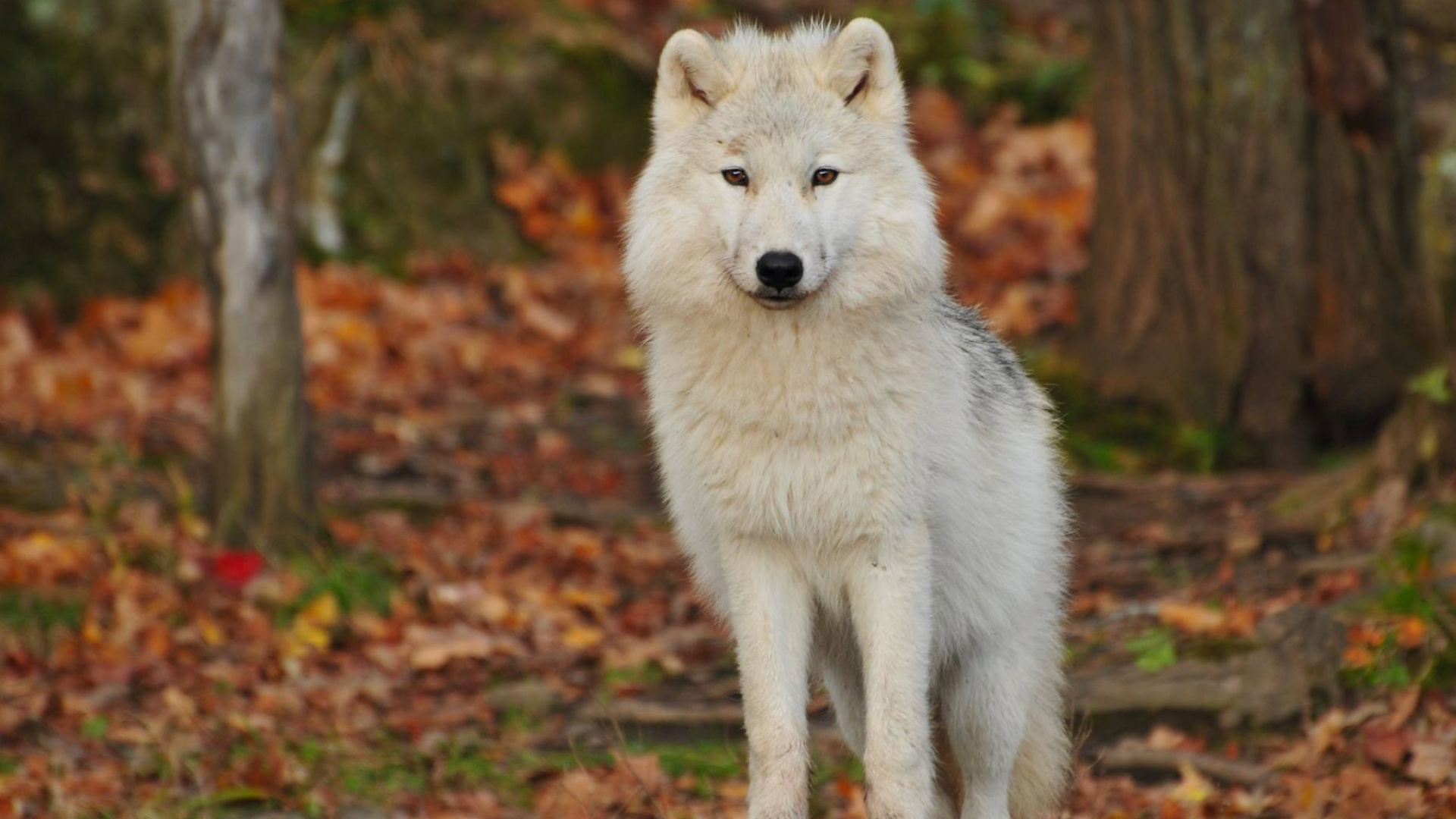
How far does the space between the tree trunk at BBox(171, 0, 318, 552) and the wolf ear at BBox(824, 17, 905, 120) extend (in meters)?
3.70

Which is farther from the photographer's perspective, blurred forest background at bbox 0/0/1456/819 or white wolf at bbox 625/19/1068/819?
blurred forest background at bbox 0/0/1456/819

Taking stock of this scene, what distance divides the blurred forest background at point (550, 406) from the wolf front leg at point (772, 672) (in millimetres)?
452

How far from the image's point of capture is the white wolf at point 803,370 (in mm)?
4598

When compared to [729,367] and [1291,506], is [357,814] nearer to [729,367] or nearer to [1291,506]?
[729,367]

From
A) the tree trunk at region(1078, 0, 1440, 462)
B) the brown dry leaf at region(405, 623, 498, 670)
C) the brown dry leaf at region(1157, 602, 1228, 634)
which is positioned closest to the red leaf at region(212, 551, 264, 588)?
the brown dry leaf at region(405, 623, 498, 670)

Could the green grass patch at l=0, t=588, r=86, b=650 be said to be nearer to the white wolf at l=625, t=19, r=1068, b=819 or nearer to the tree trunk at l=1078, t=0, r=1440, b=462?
the white wolf at l=625, t=19, r=1068, b=819

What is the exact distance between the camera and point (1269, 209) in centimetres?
850

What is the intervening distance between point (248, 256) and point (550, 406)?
3.11m

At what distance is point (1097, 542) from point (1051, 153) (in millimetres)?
5637

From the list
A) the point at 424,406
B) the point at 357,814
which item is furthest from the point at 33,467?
the point at 357,814

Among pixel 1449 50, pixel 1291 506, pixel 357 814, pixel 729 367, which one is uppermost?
pixel 1449 50

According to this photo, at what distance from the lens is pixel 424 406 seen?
10.3 m

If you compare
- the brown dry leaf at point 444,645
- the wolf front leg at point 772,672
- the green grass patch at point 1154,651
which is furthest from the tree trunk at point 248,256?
the green grass patch at point 1154,651

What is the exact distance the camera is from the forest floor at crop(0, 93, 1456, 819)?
5809mm
